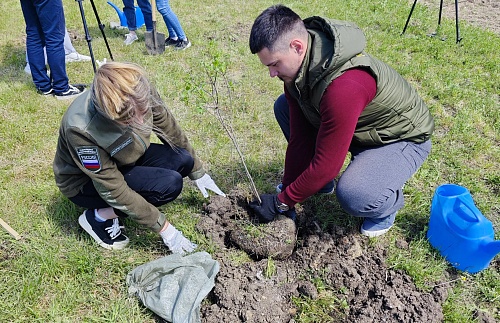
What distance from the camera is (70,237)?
8.58 ft

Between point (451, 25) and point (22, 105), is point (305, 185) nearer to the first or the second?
point (22, 105)

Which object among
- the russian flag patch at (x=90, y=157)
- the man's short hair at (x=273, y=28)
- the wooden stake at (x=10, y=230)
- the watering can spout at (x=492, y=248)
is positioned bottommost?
the wooden stake at (x=10, y=230)

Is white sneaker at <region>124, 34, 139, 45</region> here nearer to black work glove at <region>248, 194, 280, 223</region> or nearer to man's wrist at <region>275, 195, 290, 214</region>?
black work glove at <region>248, 194, 280, 223</region>

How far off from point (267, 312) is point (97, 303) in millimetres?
1009

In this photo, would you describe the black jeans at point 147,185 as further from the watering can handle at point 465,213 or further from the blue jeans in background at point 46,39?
the blue jeans in background at point 46,39

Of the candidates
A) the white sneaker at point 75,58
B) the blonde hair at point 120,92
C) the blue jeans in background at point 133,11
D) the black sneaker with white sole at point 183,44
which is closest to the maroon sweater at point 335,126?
the blonde hair at point 120,92

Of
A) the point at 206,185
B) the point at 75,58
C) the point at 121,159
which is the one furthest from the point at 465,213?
the point at 75,58

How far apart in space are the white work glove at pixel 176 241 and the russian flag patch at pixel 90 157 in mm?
606

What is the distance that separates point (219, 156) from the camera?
11.3 feet

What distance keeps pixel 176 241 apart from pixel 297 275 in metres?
0.81

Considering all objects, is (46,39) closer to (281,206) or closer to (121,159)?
(121,159)

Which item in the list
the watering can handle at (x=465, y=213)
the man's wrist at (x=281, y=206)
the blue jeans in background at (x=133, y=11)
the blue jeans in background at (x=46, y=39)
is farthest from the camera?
the blue jeans in background at (x=133, y=11)

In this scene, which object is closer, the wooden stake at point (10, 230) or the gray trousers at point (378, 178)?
the gray trousers at point (378, 178)

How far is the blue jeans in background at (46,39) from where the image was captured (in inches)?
155
